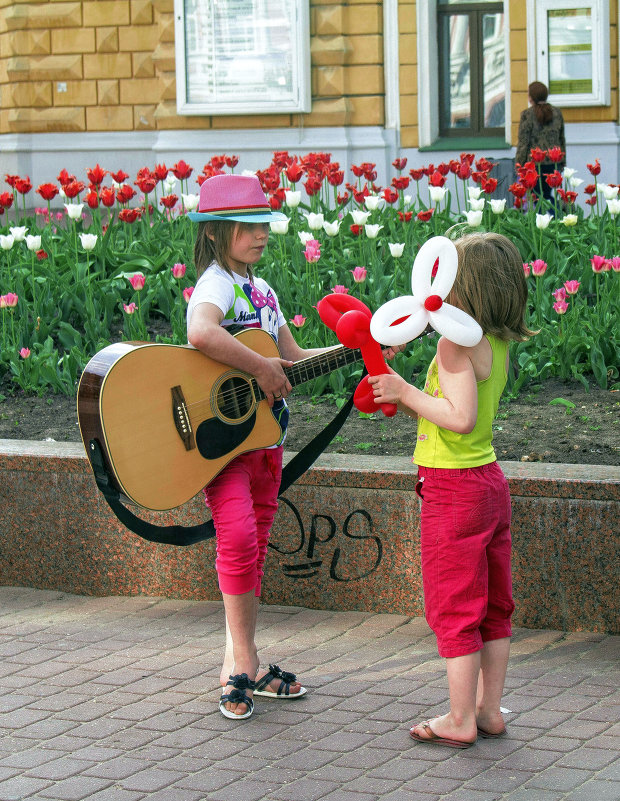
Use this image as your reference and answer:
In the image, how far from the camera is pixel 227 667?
388 cm

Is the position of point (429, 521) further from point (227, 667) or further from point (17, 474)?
point (17, 474)

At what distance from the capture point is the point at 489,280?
3332mm

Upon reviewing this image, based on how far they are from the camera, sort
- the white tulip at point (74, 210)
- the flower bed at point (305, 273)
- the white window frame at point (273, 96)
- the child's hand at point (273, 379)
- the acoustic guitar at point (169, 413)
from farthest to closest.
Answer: the white window frame at point (273, 96), the white tulip at point (74, 210), the flower bed at point (305, 273), the child's hand at point (273, 379), the acoustic guitar at point (169, 413)

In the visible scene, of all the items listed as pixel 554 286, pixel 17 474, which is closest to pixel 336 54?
pixel 554 286

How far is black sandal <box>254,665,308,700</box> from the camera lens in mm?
3844

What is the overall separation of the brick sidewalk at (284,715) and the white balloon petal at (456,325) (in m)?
1.09

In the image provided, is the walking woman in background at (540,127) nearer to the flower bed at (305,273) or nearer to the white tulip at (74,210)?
the flower bed at (305,273)

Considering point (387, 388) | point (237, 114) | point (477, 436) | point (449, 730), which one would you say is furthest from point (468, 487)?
point (237, 114)

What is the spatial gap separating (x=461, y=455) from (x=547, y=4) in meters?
12.0

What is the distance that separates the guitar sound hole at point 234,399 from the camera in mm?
3770

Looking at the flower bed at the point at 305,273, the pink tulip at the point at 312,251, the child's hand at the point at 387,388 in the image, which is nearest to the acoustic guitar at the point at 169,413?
the child's hand at the point at 387,388

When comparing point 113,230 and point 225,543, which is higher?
point 113,230

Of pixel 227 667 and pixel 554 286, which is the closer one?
pixel 227 667

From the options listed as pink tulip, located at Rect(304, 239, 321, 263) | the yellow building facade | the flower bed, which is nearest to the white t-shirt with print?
the flower bed
